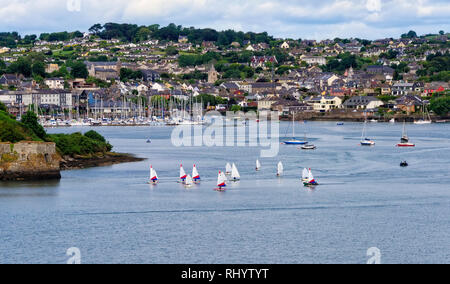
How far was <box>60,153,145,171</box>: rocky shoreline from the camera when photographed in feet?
96.2

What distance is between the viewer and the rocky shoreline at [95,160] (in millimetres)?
29327

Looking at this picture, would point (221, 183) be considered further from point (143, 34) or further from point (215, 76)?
point (143, 34)

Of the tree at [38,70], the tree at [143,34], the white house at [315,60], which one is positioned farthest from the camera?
the tree at [143,34]

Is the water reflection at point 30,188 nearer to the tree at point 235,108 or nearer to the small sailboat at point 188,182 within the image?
the small sailboat at point 188,182

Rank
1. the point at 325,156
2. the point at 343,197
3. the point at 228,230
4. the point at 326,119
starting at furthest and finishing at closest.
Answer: the point at 326,119
the point at 325,156
the point at 343,197
the point at 228,230

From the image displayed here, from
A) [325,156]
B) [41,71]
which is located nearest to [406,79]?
[41,71]

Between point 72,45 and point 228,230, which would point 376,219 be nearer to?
point 228,230

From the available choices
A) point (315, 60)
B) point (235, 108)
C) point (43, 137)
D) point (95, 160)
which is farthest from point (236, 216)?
point (315, 60)

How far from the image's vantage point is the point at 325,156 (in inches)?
1361

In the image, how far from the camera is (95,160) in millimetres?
30922

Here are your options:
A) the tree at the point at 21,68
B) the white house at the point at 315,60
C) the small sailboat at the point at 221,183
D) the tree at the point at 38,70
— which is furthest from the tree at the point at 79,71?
the small sailboat at the point at 221,183

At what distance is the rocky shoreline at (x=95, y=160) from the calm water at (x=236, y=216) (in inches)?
33.1

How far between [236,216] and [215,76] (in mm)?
84049
